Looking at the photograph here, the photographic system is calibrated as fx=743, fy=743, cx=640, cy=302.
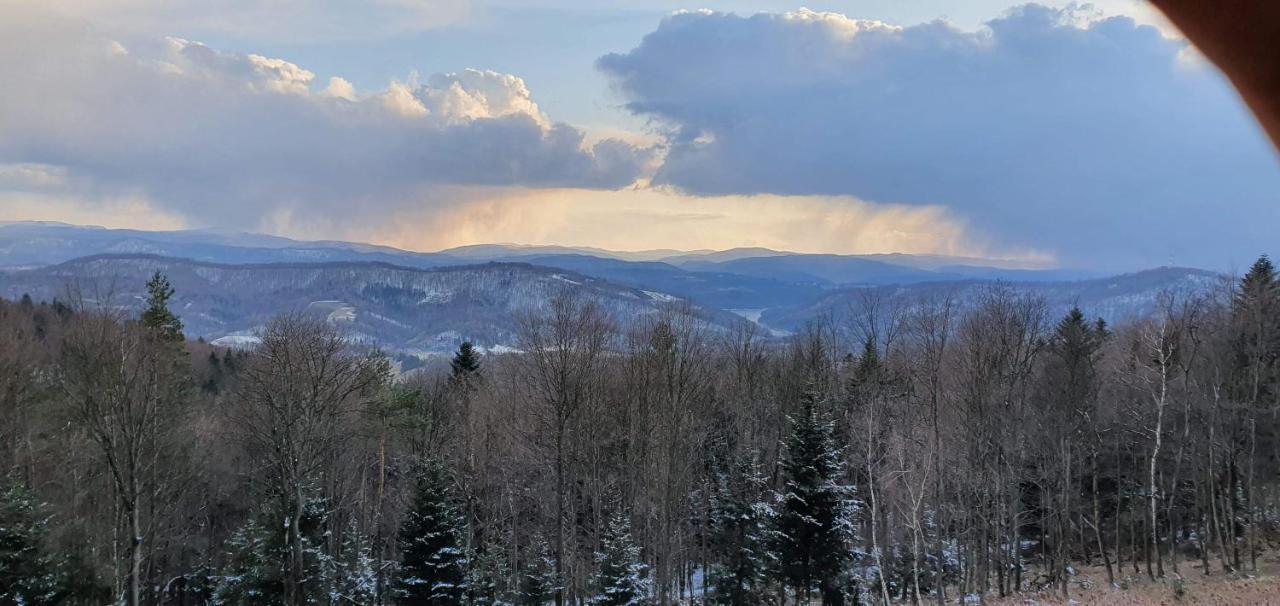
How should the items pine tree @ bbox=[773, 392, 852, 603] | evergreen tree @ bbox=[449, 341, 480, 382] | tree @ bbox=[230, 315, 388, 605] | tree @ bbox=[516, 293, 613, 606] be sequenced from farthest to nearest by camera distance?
evergreen tree @ bbox=[449, 341, 480, 382], tree @ bbox=[516, 293, 613, 606], pine tree @ bbox=[773, 392, 852, 603], tree @ bbox=[230, 315, 388, 605]

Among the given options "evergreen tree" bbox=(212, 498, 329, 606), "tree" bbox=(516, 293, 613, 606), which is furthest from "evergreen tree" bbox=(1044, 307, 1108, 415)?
"evergreen tree" bbox=(212, 498, 329, 606)

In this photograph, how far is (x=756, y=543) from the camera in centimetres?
2736

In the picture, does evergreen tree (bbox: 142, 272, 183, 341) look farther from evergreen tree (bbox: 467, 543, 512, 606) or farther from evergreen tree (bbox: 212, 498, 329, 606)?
evergreen tree (bbox: 467, 543, 512, 606)

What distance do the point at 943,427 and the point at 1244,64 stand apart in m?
31.1

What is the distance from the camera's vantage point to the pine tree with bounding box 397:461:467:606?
1021 inches

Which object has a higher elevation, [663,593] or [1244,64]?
[1244,64]

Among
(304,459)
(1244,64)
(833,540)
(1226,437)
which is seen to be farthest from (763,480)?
(1244,64)

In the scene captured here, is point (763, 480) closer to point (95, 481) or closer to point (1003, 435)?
point (1003, 435)

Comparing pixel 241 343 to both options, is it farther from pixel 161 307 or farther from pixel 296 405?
pixel 296 405

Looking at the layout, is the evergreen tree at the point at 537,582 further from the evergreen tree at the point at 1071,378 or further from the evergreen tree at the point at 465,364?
the evergreen tree at the point at 1071,378

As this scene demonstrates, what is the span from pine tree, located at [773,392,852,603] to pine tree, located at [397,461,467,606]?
37.5 ft

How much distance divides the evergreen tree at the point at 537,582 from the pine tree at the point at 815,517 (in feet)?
27.2

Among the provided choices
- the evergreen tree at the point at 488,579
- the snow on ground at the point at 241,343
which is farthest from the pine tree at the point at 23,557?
the evergreen tree at the point at 488,579

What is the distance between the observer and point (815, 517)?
2503 cm
